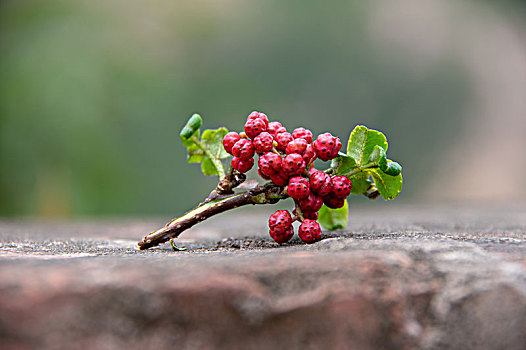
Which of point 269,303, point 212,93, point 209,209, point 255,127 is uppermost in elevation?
point 212,93

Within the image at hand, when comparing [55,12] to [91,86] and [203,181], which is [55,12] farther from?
[203,181]

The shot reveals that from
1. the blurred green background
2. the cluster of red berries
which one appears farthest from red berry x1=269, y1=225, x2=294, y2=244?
the blurred green background

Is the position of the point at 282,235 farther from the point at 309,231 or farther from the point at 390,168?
the point at 390,168

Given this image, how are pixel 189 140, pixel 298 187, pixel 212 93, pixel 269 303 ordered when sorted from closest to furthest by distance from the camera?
1. pixel 269 303
2. pixel 298 187
3. pixel 189 140
4. pixel 212 93

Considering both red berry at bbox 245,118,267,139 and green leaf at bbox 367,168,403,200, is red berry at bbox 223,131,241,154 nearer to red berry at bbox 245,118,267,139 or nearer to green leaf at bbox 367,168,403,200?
red berry at bbox 245,118,267,139

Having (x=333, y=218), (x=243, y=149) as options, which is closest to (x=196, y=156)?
(x=243, y=149)

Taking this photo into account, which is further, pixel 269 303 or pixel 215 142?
pixel 215 142

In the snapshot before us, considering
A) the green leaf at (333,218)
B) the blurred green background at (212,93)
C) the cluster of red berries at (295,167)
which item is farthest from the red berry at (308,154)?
the blurred green background at (212,93)

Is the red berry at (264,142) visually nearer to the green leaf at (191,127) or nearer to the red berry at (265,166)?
the red berry at (265,166)
